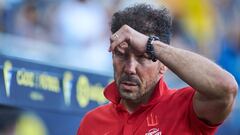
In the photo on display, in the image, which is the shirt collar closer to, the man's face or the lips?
the man's face

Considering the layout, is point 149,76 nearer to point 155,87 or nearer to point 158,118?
point 155,87

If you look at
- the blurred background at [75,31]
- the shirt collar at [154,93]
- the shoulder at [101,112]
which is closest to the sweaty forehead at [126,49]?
the shirt collar at [154,93]

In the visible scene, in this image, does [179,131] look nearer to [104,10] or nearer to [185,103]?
[185,103]

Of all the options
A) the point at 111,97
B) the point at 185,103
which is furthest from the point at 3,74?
the point at 185,103

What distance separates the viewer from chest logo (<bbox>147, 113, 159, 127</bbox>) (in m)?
3.20

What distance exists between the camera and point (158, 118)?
321cm

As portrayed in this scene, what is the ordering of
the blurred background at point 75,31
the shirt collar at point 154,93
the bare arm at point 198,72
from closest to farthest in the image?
1. the bare arm at point 198,72
2. the shirt collar at point 154,93
3. the blurred background at point 75,31

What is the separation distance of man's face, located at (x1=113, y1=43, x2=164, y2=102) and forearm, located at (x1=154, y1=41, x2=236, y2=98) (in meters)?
0.18

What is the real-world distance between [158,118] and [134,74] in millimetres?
239

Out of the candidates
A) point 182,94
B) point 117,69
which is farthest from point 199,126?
point 117,69

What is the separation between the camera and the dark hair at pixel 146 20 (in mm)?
3232

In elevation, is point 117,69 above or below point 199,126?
above

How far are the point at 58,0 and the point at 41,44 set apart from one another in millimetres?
437

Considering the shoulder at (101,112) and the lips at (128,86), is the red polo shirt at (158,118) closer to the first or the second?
the shoulder at (101,112)
